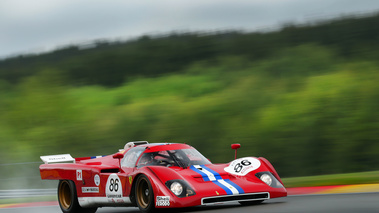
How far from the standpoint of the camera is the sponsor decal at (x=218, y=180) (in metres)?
8.62

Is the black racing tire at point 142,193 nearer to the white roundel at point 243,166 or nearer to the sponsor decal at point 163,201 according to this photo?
the sponsor decal at point 163,201

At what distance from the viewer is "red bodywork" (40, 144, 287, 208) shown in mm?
8477

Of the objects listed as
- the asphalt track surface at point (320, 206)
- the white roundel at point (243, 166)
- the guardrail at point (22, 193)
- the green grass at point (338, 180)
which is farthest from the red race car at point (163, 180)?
the guardrail at point (22, 193)

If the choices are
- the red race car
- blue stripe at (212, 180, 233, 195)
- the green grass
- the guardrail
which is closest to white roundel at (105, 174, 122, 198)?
the red race car

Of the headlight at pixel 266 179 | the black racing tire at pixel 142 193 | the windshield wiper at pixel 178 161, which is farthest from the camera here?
the windshield wiper at pixel 178 161

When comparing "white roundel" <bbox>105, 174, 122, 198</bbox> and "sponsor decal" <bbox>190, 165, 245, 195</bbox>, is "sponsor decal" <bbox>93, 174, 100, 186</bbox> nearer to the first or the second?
"white roundel" <bbox>105, 174, 122, 198</bbox>

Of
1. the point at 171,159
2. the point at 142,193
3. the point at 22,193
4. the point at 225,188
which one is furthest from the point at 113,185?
the point at 22,193

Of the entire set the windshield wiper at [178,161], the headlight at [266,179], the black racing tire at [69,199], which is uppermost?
the windshield wiper at [178,161]

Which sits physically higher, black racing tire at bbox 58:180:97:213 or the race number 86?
the race number 86

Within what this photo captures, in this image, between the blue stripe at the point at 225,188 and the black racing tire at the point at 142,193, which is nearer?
the blue stripe at the point at 225,188

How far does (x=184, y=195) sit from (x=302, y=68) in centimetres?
3835

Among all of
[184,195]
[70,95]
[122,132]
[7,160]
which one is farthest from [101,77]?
[184,195]

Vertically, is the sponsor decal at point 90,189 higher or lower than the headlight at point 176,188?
lower

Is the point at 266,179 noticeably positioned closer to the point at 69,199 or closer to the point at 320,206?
the point at 320,206
